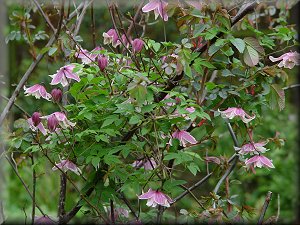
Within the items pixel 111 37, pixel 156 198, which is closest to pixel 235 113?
pixel 156 198

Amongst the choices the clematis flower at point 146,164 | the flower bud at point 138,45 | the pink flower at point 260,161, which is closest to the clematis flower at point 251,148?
the pink flower at point 260,161

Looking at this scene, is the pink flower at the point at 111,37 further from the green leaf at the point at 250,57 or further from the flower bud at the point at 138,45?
the green leaf at the point at 250,57

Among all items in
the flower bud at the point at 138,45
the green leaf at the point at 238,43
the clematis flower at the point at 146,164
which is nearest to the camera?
the green leaf at the point at 238,43

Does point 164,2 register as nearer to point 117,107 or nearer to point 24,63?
point 117,107

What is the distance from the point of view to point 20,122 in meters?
1.53

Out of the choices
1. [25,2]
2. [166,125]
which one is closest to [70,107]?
[166,125]

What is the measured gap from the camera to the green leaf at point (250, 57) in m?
1.36

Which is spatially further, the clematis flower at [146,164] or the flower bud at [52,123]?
the clematis flower at [146,164]

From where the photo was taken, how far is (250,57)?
1.36 m

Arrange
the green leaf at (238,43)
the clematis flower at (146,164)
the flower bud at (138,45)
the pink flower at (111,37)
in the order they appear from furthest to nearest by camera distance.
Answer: the clematis flower at (146,164) → the pink flower at (111,37) → the flower bud at (138,45) → the green leaf at (238,43)

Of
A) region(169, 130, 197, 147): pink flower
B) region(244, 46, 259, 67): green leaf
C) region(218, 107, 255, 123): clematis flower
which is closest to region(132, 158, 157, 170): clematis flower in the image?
region(169, 130, 197, 147): pink flower

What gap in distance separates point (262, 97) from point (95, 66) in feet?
1.64

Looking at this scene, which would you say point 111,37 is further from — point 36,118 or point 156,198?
point 156,198

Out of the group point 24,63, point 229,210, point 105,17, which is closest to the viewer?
point 229,210
